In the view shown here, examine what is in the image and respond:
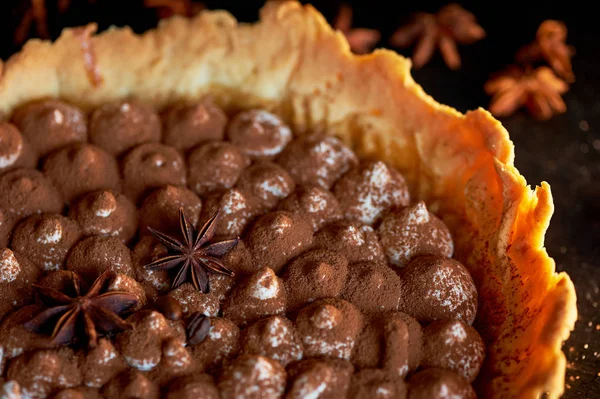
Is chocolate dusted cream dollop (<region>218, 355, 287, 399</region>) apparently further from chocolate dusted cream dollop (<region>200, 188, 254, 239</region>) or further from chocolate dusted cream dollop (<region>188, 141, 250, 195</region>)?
chocolate dusted cream dollop (<region>188, 141, 250, 195</region>)

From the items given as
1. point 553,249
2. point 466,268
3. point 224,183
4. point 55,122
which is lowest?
point 553,249

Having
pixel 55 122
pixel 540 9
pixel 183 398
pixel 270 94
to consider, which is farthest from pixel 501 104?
pixel 183 398

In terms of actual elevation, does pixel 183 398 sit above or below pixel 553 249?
above

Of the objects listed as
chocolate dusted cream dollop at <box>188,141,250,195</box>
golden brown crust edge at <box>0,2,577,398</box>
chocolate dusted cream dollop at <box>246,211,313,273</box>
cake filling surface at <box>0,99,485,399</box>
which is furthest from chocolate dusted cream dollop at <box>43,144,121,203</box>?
chocolate dusted cream dollop at <box>246,211,313,273</box>

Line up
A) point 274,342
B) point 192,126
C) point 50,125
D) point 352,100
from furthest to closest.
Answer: point 352,100
point 192,126
point 50,125
point 274,342

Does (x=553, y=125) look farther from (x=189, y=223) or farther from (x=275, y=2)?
(x=189, y=223)

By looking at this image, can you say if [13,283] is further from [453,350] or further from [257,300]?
[453,350]

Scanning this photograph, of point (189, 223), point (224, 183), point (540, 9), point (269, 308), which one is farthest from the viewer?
point (540, 9)

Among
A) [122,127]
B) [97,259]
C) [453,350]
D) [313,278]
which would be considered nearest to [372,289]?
[313,278]
